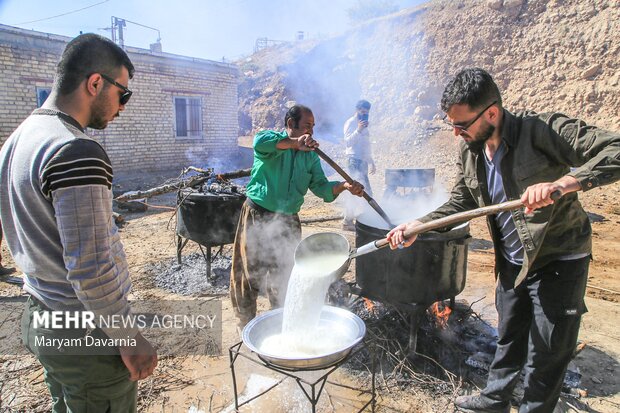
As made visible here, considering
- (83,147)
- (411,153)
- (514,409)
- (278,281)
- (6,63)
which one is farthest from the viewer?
(411,153)

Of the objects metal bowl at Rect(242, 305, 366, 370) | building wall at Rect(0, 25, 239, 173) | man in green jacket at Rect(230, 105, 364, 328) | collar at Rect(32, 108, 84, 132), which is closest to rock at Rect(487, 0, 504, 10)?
building wall at Rect(0, 25, 239, 173)

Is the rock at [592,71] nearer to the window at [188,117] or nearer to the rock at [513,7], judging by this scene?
the rock at [513,7]

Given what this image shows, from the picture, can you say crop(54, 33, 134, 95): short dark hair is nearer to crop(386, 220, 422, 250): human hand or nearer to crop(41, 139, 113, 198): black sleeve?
crop(41, 139, 113, 198): black sleeve

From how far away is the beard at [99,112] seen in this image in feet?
5.49

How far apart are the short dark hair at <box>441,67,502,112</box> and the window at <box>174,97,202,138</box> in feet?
43.2

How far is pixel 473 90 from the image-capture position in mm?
2279

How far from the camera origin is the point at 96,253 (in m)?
1.52

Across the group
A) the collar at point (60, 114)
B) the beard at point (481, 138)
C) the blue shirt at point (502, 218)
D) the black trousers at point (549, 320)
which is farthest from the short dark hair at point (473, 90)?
the collar at point (60, 114)

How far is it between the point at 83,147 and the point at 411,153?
46.2 ft

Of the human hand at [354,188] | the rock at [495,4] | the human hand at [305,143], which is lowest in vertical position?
the human hand at [354,188]

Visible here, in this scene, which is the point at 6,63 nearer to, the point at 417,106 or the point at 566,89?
the point at 417,106

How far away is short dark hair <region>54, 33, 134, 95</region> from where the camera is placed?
159 centimetres

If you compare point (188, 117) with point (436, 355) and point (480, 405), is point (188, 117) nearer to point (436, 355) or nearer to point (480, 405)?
point (436, 355)

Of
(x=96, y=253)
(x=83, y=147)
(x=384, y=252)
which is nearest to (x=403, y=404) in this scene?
(x=384, y=252)
